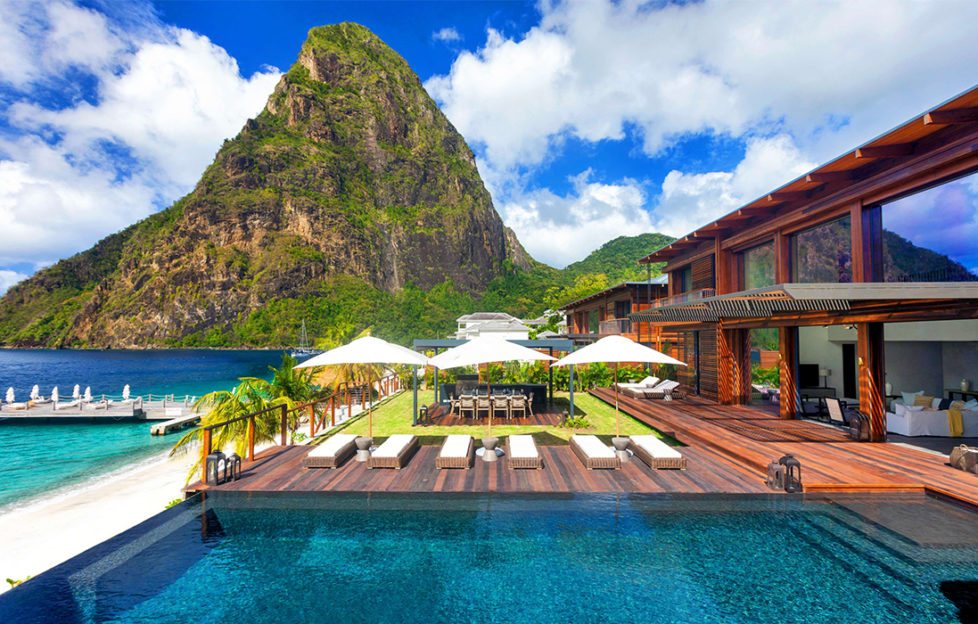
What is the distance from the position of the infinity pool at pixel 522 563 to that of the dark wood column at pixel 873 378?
3.27 m

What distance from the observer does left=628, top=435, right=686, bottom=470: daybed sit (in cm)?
700

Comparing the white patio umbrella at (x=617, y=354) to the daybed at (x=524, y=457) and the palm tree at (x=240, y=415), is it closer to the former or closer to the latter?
the daybed at (x=524, y=457)

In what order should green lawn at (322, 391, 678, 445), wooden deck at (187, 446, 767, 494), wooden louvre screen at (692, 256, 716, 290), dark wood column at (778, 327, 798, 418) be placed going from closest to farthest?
wooden deck at (187, 446, 767, 494)
green lawn at (322, 391, 678, 445)
dark wood column at (778, 327, 798, 418)
wooden louvre screen at (692, 256, 716, 290)

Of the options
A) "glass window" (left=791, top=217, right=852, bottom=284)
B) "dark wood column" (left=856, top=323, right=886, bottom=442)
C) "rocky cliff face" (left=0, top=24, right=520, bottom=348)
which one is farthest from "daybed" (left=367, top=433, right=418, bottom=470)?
"rocky cliff face" (left=0, top=24, right=520, bottom=348)

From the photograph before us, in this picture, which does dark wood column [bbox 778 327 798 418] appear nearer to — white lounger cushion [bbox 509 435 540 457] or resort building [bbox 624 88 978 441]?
resort building [bbox 624 88 978 441]

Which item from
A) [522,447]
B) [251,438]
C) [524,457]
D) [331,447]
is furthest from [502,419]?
[251,438]

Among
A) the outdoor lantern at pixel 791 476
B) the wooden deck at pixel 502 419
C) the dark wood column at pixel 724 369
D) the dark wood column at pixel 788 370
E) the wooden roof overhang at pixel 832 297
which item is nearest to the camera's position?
the outdoor lantern at pixel 791 476

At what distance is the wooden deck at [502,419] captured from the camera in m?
12.1

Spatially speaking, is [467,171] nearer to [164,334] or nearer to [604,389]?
[164,334]

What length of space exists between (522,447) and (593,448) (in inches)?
47.2

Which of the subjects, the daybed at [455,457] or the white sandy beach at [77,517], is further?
Answer: the daybed at [455,457]

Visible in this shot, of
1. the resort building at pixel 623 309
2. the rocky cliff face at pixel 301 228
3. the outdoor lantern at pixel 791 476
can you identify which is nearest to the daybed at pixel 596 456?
the outdoor lantern at pixel 791 476

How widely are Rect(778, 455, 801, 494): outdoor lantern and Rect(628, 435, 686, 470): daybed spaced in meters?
1.35

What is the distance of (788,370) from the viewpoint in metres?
11.2
